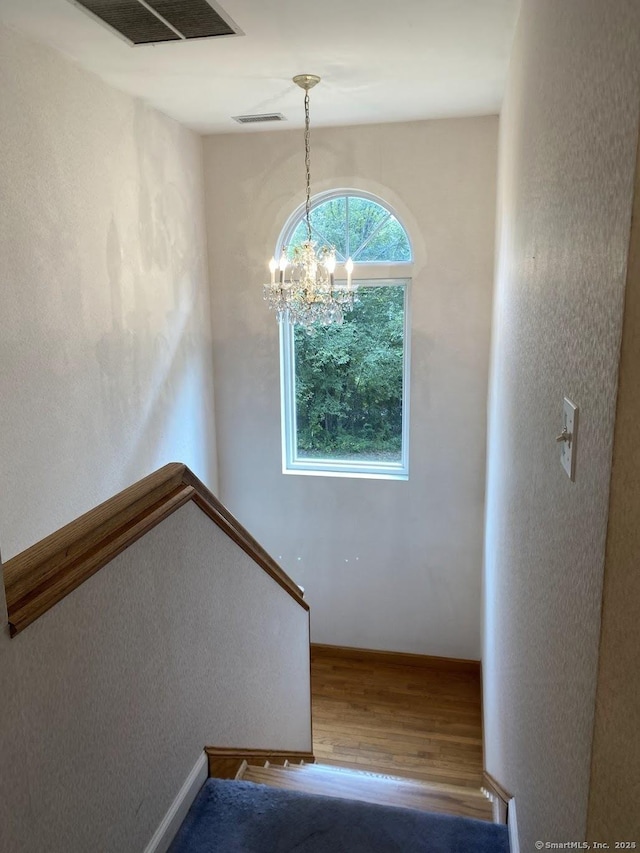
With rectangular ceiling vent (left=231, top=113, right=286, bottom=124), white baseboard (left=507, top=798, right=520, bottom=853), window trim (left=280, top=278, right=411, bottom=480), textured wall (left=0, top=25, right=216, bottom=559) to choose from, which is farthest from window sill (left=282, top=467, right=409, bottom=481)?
white baseboard (left=507, top=798, right=520, bottom=853)

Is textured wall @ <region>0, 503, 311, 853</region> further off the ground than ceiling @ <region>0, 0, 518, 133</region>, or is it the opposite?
ceiling @ <region>0, 0, 518, 133</region>

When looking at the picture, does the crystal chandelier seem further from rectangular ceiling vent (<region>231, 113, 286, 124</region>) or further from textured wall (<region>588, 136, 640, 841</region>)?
textured wall (<region>588, 136, 640, 841</region>)

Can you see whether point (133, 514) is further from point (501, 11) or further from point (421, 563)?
point (421, 563)

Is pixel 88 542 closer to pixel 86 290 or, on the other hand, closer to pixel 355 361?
pixel 86 290

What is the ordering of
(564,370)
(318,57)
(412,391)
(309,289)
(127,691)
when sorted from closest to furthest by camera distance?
(564,370), (127,691), (318,57), (309,289), (412,391)

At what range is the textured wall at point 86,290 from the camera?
2.58 meters

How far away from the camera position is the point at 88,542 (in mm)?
1224

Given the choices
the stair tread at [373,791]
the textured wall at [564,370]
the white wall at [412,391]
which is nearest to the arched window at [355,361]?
the white wall at [412,391]

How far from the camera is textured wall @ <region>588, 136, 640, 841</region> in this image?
0.71 m

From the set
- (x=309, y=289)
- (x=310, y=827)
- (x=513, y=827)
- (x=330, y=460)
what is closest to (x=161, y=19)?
(x=309, y=289)

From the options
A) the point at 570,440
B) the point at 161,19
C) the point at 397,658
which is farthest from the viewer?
the point at 397,658

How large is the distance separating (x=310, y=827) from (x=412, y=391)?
10.1 feet

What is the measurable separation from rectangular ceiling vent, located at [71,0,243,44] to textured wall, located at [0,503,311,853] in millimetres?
1868

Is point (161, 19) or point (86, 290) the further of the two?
point (86, 290)
